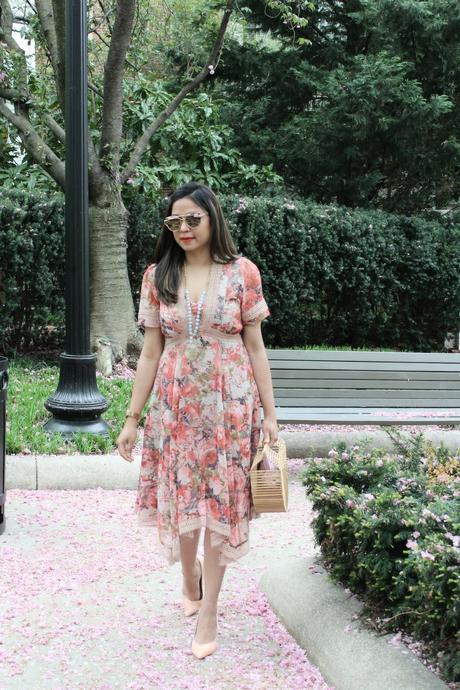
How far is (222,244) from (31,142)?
6.89m

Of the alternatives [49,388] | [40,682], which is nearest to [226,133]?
[49,388]

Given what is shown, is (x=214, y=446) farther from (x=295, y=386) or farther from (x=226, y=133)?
(x=226, y=133)

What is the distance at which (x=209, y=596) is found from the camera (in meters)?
3.32

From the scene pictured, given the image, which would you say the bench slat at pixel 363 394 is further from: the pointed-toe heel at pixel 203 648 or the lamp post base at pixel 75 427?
the pointed-toe heel at pixel 203 648

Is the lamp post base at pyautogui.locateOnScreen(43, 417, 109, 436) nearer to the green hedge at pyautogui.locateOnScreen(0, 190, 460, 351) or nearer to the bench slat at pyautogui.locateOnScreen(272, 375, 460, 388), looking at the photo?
the bench slat at pyautogui.locateOnScreen(272, 375, 460, 388)

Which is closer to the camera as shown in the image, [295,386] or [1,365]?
[1,365]

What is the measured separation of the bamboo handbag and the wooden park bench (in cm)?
324

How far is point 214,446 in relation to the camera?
324 cm

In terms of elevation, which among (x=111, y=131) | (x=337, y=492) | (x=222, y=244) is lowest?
(x=337, y=492)

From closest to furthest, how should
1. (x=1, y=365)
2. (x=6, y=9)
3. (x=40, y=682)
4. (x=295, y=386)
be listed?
1. (x=40, y=682)
2. (x=1, y=365)
3. (x=295, y=386)
4. (x=6, y=9)

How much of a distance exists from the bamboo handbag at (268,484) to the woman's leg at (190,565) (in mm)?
316

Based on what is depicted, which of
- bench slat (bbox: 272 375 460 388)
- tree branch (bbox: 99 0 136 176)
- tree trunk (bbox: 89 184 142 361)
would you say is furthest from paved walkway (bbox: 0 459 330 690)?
tree branch (bbox: 99 0 136 176)

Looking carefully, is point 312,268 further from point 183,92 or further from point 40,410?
point 40,410

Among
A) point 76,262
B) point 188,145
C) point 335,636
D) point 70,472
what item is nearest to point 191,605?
point 335,636
